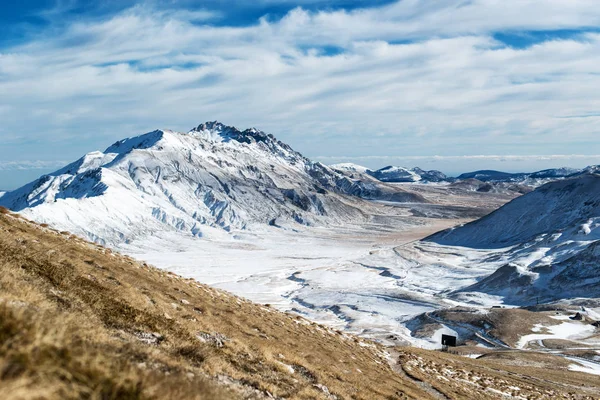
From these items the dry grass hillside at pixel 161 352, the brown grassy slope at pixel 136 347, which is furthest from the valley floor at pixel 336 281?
the brown grassy slope at pixel 136 347

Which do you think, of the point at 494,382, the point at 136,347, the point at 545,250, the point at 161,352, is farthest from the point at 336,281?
the point at 136,347

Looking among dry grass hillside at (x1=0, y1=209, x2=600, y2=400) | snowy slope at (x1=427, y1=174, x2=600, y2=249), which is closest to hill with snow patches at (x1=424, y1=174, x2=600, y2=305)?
snowy slope at (x1=427, y1=174, x2=600, y2=249)

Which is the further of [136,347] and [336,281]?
[336,281]

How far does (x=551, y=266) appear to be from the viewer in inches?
4734

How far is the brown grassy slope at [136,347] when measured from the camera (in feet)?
15.6

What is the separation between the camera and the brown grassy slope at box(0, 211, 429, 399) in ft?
15.6

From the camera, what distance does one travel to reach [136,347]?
24.4 feet

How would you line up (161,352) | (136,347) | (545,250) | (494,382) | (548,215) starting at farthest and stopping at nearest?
1. (548,215)
2. (545,250)
3. (494,382)
4. (161,352)
5. (136,347)

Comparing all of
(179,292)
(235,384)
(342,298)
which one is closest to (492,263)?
(342,298)

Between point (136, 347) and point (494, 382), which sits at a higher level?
point (136, 347)

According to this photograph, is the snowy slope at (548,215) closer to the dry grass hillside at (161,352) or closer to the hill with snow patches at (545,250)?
the hill with snow patches at (545,250)

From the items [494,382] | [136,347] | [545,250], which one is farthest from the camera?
[545,250]

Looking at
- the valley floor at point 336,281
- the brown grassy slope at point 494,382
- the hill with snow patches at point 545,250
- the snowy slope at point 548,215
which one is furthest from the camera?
the snowy slope at point 548,215

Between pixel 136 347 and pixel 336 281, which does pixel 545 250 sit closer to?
pixel 336 281
